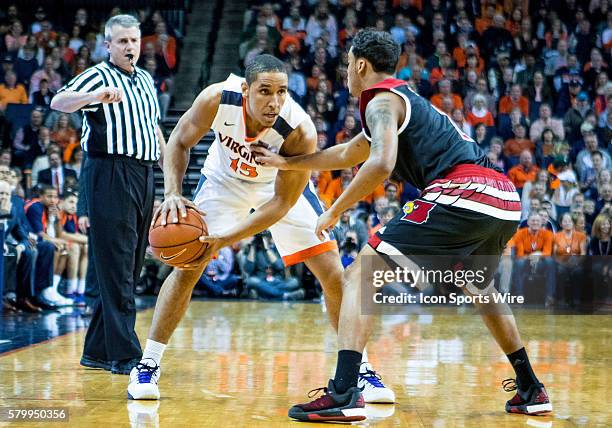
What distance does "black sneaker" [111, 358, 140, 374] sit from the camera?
5.04 m

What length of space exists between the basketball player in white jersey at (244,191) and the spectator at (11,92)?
9.10 metres

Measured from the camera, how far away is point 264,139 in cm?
443

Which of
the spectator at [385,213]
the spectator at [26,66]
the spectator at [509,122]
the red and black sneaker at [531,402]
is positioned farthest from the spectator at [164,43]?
the red and black sneaker at [531,402]

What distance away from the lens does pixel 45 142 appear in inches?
474

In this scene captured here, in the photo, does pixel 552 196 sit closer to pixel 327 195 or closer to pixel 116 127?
pixel 327 195

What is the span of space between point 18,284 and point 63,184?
224 cm

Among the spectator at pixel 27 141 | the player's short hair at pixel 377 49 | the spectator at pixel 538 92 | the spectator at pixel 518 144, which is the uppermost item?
the spectator at pixel 538 92

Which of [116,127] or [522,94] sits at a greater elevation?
[522,94]

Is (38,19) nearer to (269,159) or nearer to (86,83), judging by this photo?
(86,83)

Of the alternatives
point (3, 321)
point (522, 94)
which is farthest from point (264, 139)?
point (522, 94)

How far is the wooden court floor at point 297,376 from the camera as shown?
12.9 feet

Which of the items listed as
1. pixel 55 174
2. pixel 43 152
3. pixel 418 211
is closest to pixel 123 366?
pixel 418 211

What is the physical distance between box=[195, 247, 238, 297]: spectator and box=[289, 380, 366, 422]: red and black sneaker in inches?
285

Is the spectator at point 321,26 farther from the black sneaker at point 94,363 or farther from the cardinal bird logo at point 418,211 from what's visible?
the cardinal bird logo at point 418,211
